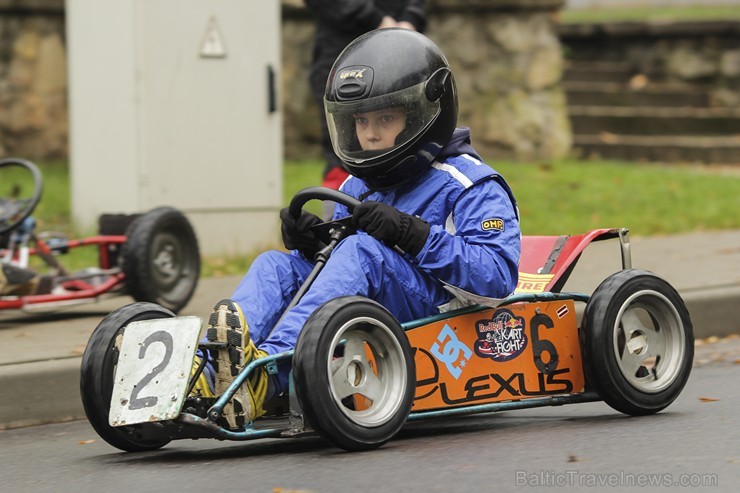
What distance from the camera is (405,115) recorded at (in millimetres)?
4938

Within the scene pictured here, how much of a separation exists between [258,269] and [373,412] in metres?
0.76

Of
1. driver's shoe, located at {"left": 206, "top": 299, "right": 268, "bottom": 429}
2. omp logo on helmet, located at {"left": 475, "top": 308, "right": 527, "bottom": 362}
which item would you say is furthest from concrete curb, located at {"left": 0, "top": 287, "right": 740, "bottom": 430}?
omp logo on helmet, located at {"left": 475, "top": 308, "right": 527, "bottom": 362}

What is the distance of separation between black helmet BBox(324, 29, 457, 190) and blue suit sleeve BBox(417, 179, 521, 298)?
0.25 metres

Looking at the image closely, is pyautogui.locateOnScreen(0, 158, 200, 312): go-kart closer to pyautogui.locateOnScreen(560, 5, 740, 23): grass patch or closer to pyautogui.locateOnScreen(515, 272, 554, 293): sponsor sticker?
pyautogui.locateOnScreen(515, 272, 554, 293): sponsor sticker

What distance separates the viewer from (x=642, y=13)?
18.8 m

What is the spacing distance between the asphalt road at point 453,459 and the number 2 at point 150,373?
22cm

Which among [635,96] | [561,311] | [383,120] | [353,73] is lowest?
[561,311]

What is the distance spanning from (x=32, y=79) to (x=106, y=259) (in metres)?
4.97

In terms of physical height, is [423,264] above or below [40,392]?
above

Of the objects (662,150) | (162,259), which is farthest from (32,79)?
(662,150)

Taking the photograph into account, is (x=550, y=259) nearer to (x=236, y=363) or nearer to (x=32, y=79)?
(x=236, y=363)

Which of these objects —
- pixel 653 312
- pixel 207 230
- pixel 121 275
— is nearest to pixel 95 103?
pixel 207 230

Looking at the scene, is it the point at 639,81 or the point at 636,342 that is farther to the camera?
the point at 639,81

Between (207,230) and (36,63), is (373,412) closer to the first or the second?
(207,230)
